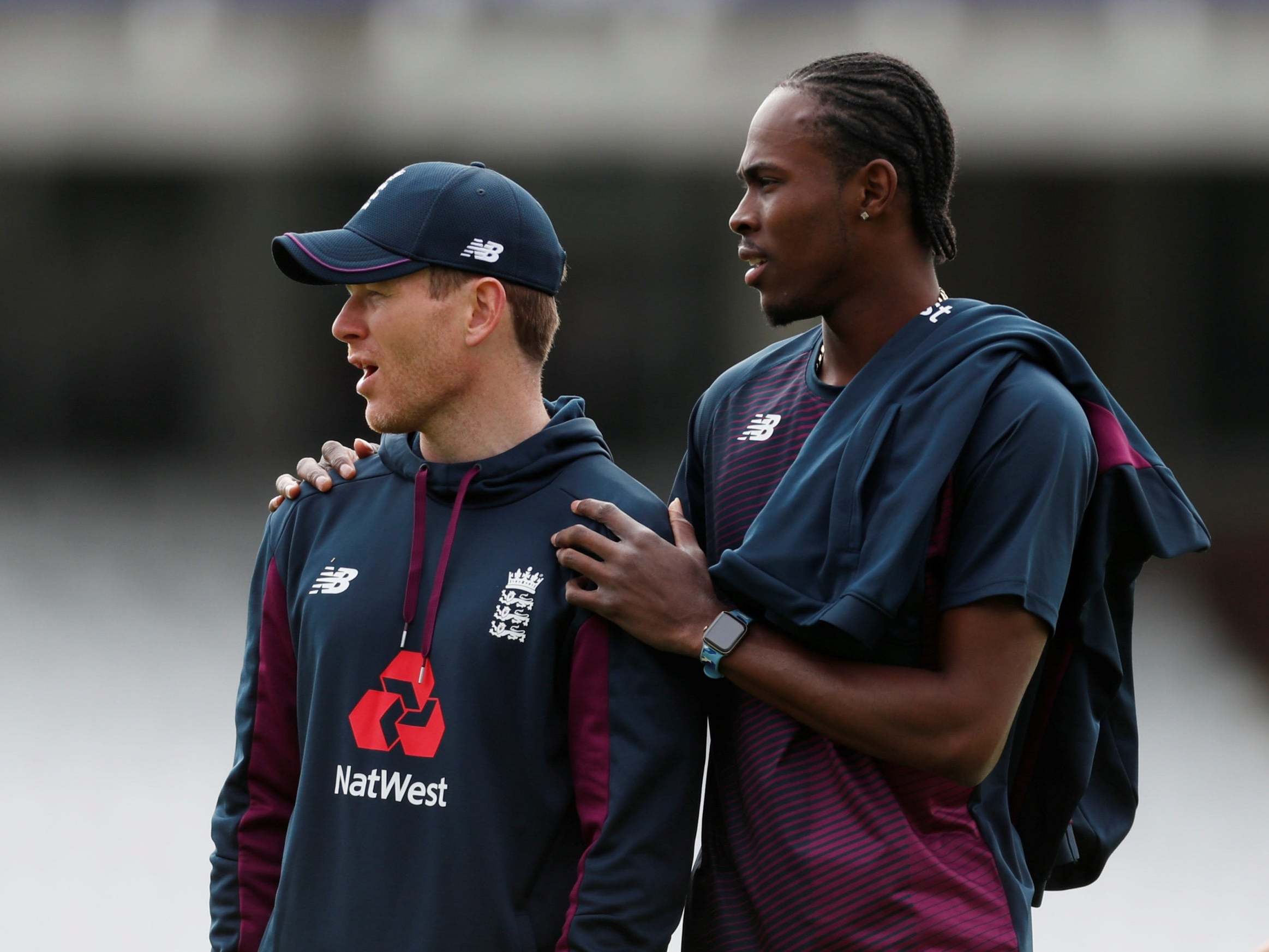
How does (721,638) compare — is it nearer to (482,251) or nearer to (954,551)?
(954,551)

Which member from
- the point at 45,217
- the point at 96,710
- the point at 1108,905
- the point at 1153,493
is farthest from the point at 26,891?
the point at 45,217

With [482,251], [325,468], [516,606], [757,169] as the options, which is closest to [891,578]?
[516,606]

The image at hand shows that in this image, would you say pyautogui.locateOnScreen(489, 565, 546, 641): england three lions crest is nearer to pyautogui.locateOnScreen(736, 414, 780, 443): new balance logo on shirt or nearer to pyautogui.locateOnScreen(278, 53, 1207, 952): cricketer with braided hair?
pyautogui.locateOnScreen(278, 53, 1207, 952): cricketer with braided hair

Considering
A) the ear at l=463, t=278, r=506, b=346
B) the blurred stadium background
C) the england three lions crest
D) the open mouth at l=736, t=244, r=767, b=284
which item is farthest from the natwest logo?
the blurred stadium background

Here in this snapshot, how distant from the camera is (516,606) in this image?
1.99m

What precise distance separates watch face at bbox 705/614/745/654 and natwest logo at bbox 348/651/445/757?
14.5 inches

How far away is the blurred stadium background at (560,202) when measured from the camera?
14.0 m

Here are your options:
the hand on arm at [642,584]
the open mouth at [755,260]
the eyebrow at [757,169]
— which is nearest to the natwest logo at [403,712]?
the hand on arm at [642,584]

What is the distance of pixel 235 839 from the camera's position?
6.86 ft

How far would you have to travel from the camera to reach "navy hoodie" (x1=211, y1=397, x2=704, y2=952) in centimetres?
190

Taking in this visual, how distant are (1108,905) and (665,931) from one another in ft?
8.76

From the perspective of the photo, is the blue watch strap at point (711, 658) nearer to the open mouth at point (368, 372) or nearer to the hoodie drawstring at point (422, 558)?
the hoodie drawstring at point (422, 558)

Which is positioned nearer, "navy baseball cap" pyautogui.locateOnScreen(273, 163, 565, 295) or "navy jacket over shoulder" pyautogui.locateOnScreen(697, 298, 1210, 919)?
"navy jacket over shoulder" pyautogui.locateOnScreen(697, 298, 1210, 919)

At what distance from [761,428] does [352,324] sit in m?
0.59
